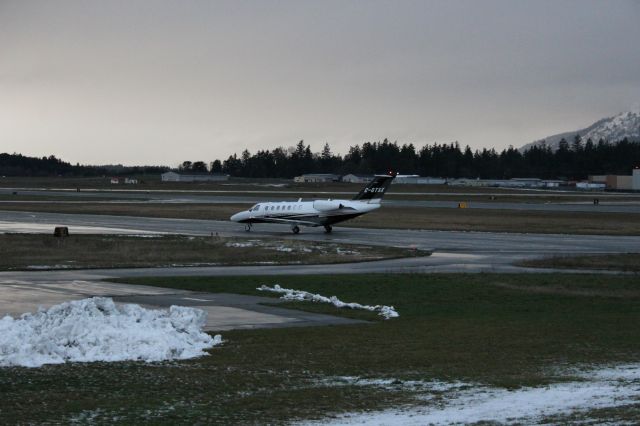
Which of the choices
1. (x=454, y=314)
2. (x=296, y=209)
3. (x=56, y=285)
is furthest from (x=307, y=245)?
(x=454, y=314)

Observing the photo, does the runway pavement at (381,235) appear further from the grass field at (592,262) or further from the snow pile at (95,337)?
the snow pile at (95,337)

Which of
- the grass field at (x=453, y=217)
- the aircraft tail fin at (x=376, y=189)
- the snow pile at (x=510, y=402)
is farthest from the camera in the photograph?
the grass field at (x=453, y=217)

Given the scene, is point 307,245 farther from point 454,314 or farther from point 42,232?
point 454,314

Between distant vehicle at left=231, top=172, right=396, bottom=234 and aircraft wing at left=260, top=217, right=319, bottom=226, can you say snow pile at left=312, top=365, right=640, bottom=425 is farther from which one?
aircraft wing at left=260, top=217, right=319, bottom=226

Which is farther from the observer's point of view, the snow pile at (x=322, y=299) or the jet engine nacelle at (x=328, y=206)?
the jet engine nacelle at (x=328, y=206)

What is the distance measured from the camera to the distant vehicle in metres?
69.6

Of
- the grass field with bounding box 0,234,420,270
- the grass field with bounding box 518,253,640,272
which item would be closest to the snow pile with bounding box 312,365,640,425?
the grass field with bounding box 518,253,640,272

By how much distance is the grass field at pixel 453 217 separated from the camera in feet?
253

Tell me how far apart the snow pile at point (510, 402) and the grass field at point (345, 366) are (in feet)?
1.33

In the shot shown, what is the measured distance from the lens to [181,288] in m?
33.2

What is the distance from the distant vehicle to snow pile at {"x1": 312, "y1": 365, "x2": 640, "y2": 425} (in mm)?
52633

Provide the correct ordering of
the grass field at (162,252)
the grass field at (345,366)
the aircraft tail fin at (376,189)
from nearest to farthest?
the grass field at (345,366), the grass field at (162,252), the aircraft tail fin at (376,189)

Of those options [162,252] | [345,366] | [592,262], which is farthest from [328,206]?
[345,366]

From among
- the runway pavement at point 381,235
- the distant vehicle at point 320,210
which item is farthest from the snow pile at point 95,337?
the distant vehicle at point 320,210
